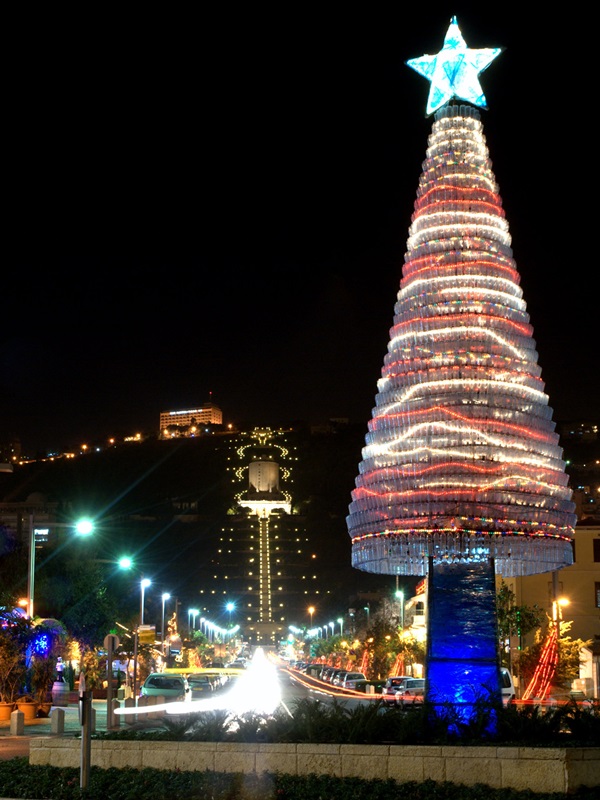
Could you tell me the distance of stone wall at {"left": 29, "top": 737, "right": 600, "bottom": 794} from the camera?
599 inches

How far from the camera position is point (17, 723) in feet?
92.9

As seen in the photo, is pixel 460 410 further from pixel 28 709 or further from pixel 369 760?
pixel 28 709

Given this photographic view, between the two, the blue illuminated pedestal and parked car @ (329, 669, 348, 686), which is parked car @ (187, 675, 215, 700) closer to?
parked car @ (329, 669, 348, 686)

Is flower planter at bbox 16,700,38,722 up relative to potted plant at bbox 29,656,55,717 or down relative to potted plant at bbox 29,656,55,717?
down

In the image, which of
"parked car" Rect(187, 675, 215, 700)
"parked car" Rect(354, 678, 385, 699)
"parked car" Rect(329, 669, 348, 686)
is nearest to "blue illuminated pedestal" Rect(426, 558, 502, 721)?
"parked car" Rect(187, 675, 215, 700)

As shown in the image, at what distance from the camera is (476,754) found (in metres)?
15.5

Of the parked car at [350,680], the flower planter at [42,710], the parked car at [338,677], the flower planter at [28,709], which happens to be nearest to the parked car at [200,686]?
the flower planter at [42,710]

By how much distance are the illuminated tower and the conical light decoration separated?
3 centimetres

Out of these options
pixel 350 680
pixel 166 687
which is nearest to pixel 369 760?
pixel 166 687

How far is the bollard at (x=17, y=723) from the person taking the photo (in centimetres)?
2812

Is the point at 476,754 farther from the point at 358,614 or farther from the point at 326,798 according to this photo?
the point at 358,614

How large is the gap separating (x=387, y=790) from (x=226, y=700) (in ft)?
99.0

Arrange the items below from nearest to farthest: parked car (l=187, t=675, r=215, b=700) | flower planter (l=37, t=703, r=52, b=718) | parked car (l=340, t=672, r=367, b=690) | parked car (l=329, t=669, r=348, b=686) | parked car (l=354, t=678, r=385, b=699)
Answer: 1. flower planter (l=37, t=703, r=52, b=718)
2. parked car (l=187, t=675, r=215, b=700)
3. parked car (l=354, t=678, r=385, b=699)
4. parked car (l=340, t=672, r=367, b=690)
5. parked car (l=329, t=669, r=348, b=686)

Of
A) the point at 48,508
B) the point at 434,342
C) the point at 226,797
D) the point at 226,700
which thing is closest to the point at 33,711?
the point at 226,700
